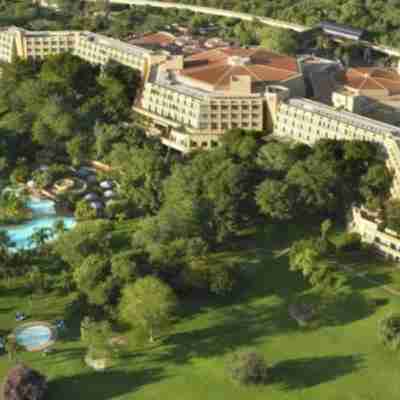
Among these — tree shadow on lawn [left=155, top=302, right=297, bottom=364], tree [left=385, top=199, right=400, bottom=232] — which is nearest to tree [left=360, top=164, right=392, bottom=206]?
tree [left=385, top=199, right=400, bottom=232]

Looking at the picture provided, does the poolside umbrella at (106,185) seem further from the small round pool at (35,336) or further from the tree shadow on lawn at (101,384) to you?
the tree shadow on lawn at (101,384)

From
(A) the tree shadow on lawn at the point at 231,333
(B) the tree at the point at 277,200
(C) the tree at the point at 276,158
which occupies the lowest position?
(A) the tree shadow on lawn at the point at 231,333

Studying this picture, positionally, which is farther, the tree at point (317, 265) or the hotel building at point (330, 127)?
the hotel building at point (330, 127)

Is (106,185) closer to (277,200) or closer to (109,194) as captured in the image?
(109,194)

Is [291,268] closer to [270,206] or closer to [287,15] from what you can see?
[270,206]

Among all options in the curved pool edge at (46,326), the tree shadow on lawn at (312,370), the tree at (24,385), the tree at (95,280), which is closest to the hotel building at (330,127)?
the tree shadow on lawn at (312,370)

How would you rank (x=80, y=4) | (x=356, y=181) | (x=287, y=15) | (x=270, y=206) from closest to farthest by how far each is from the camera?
(x=270, y=206) → (x=356, y=181) → (x=287, y=15) → (x=80, y=4)

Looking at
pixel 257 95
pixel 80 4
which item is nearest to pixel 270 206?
pixel 257 95
